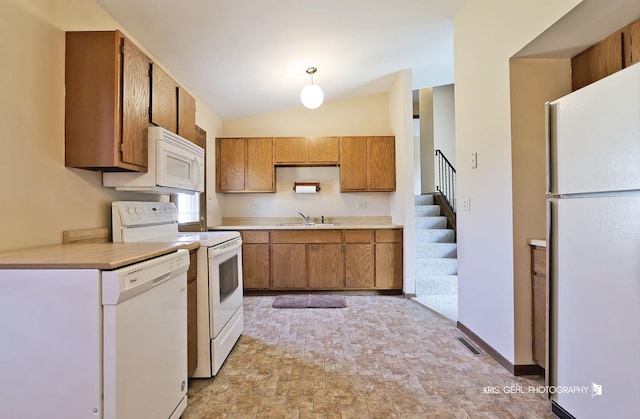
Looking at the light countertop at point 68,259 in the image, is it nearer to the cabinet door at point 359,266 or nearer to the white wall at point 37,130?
the white wall at point 37,130

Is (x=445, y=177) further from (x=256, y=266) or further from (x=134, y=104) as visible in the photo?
(x=134, y=104)

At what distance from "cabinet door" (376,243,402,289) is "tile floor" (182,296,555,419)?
0.98 m

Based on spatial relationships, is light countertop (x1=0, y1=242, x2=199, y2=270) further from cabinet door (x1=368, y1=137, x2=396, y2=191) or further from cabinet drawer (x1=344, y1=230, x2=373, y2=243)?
cabinet door (x1=368, y1=137, x2=396, y2=191)

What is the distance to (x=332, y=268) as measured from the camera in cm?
404

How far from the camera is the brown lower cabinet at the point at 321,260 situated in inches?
158

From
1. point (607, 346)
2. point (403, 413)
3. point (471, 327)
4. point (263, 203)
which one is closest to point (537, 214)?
point (607, 346)

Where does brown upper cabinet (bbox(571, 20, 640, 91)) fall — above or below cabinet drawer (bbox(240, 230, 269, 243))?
above

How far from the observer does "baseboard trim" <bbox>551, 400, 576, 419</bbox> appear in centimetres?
154

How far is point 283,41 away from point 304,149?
1694 millimetres

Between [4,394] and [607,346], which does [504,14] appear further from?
[4,394]

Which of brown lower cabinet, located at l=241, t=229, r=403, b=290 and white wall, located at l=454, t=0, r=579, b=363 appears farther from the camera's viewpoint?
brown lower cabinet, located at l=241, t=229, r=403, b=290

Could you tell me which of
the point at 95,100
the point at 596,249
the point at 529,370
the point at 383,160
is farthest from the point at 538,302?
Answer: the point at 95,100

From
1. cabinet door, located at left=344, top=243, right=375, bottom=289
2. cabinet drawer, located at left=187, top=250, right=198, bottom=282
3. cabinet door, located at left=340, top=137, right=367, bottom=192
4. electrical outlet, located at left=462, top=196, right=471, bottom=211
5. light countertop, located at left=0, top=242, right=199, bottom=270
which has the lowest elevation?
cabinet door, located at left=344, top=243, right=375, bottom=289

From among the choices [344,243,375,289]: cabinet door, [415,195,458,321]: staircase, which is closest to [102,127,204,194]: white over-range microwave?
[344,243,375,289]: cabinet door
